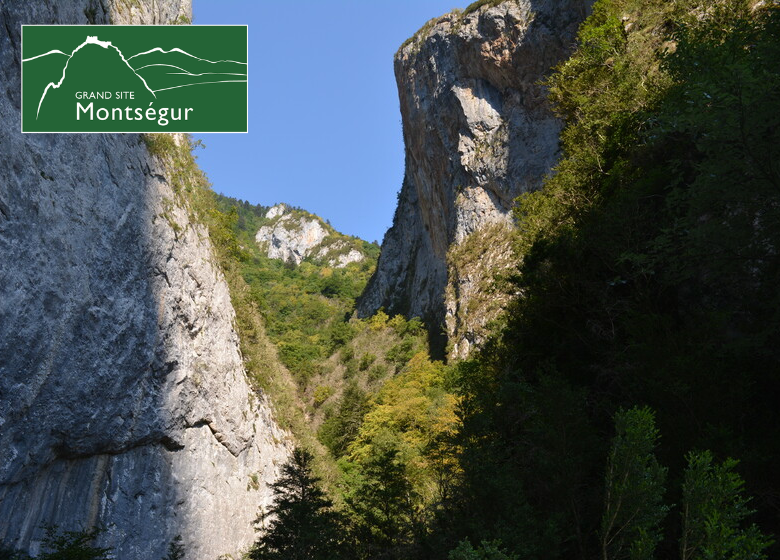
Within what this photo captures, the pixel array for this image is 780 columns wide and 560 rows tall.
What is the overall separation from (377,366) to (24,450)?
1443 inches

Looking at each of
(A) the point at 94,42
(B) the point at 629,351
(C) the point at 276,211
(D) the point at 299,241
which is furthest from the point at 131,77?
(C) the point at 276,211

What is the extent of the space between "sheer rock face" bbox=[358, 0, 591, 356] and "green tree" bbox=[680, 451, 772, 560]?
23.7 metres

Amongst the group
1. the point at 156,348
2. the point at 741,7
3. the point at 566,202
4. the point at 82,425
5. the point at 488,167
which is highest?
the point at 488,167

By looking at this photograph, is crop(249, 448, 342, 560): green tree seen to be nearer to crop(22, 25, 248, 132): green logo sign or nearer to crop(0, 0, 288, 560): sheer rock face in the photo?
crop(0, 0, 288, 560): sheer rock face

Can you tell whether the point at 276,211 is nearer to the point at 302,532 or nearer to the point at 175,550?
the point at 175,550

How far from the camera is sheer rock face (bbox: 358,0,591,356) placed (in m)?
32.4

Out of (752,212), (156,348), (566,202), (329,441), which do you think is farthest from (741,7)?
(329,441)

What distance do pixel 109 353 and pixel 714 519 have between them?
1492 centimetres

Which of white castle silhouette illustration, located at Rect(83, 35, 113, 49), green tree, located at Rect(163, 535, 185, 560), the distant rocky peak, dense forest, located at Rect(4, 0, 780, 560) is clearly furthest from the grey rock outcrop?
white castle silhouette illustration, located at Rect(83, 35, 113, 49)

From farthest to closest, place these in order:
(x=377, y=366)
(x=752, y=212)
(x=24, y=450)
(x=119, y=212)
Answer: (x=377, y=366) → (x=119, y=212) → (x=24, y=450) → (x=752, y=212)

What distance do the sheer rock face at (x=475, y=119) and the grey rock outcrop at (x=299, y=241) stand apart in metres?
76.0

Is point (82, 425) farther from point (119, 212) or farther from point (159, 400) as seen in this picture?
point (119, 212)

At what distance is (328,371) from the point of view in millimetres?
52875

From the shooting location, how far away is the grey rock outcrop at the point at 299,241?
124188mm
